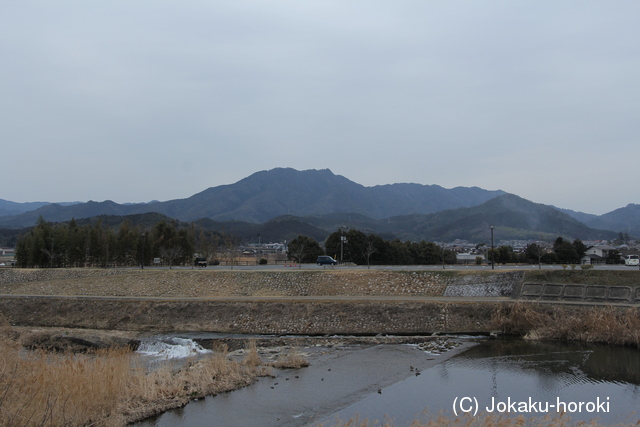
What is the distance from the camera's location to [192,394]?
1700 cm

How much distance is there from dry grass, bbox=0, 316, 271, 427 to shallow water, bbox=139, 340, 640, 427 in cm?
70

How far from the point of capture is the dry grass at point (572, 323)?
23.7 m

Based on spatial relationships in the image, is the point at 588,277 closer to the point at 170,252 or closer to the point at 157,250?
the point at 170,252

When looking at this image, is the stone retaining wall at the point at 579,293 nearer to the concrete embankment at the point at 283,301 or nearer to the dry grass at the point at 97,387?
the concrete embankment at the point at 283,301

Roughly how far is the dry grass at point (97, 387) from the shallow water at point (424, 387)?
2.30ft

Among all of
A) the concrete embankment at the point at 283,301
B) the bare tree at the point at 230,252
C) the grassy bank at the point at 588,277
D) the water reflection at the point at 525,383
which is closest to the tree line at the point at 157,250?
the bare tree at the point at 230,252

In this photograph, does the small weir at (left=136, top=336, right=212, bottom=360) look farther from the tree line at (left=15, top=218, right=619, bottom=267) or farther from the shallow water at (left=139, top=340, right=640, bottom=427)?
the tree line at (left=15, top=218, right=619, bottom=267)

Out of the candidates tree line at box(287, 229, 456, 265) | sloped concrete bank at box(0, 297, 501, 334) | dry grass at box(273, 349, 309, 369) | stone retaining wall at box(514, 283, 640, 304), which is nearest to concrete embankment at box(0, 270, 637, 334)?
sloped concrete bank at box(0, 297, 501, 334)

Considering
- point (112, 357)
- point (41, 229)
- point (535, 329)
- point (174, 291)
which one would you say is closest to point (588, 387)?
point (535, 329)

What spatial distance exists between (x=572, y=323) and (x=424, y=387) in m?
12.0

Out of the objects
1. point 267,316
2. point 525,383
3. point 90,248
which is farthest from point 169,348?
point 90,248

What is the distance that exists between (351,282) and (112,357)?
22.1 m

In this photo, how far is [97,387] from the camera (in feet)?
47.0

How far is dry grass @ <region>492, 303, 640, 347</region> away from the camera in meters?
23.7
